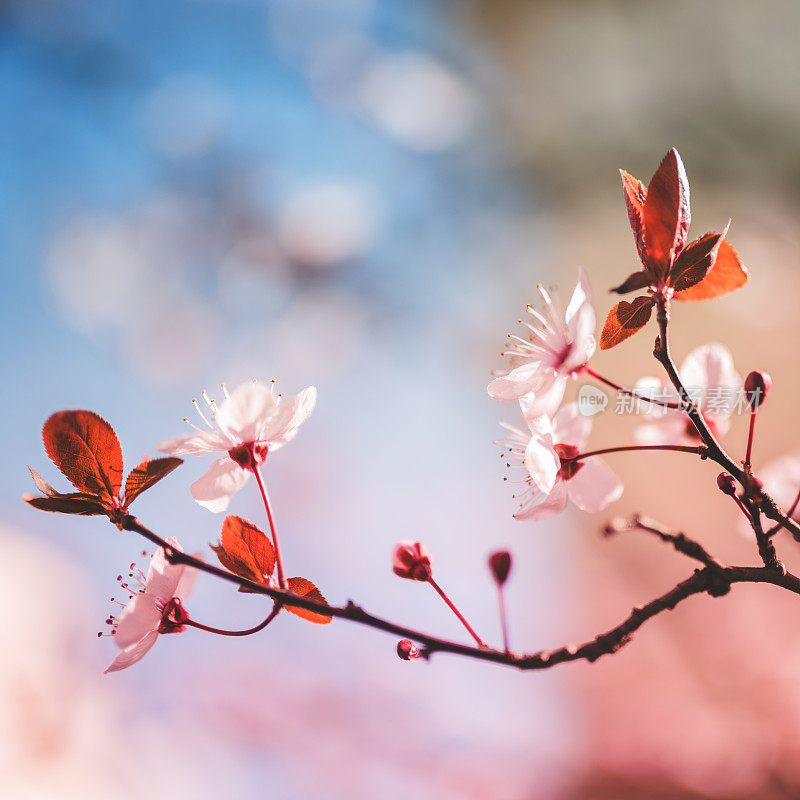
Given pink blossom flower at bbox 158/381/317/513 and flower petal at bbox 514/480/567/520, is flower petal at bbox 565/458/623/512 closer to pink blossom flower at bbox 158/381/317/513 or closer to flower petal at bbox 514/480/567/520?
flower petal at bbox 514/480/567/520

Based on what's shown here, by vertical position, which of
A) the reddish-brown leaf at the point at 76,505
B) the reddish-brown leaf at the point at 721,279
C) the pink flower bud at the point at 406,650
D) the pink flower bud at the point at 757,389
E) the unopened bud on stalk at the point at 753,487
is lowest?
the pink flower bud at the point at 406,650

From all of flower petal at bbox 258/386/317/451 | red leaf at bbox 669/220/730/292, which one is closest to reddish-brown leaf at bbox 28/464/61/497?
flower petal at bbox 258/386/317/451

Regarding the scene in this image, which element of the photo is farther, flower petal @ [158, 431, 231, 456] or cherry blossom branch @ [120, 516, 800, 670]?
flower petal @ [158, 431, 231, 456]

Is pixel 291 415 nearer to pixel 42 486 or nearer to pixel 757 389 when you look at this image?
pixel 42 486

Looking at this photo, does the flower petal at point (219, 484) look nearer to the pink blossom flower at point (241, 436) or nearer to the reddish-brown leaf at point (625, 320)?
the pink blossom flower at point (241, 436)

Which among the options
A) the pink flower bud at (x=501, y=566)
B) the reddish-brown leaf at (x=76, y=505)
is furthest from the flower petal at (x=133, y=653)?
the pink flower bud at (x=501, y=566)
